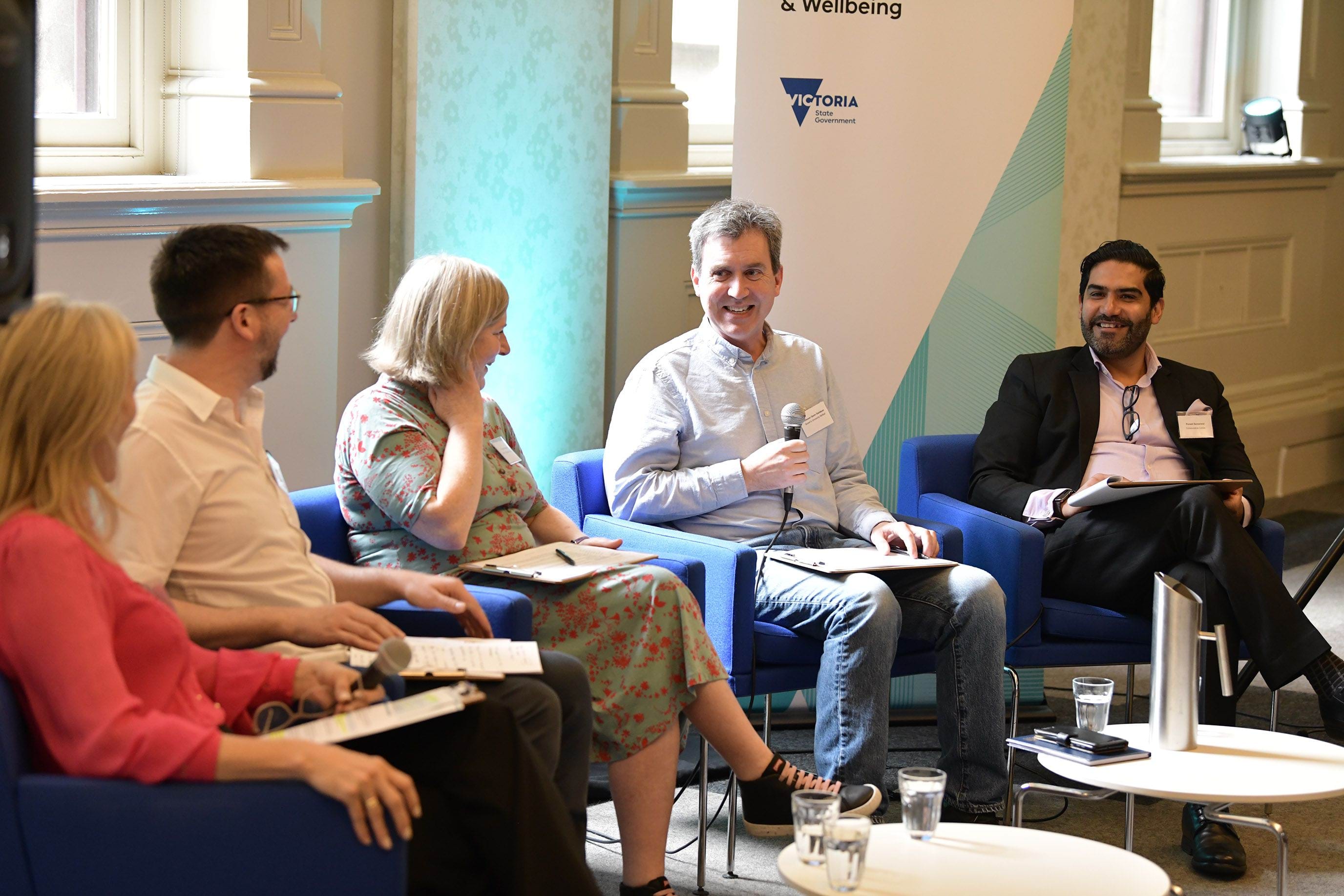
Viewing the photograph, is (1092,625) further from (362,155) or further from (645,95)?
(362,155)

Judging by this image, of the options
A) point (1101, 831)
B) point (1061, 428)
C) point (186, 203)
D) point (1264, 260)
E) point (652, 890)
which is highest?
point (186, 203)

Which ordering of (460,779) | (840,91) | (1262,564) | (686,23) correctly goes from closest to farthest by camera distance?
1. (460,779)
2. (1262,564)
3. (840,91)
4. (686,23)

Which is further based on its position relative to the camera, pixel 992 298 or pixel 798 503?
pixel 992 298

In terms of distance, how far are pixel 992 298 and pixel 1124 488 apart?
86cm

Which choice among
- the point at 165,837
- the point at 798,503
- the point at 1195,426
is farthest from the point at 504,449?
the point at 1195,426

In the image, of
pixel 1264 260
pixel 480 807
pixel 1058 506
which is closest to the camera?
pixel 480 807

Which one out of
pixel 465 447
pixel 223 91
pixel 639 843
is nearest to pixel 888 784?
pixel 639 843

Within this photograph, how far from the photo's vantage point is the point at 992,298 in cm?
416

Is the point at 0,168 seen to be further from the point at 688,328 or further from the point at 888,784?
the point at 688,328

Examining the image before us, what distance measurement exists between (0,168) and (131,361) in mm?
504

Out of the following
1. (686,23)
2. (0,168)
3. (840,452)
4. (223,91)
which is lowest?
(840,452)

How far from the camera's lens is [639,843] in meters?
2.77

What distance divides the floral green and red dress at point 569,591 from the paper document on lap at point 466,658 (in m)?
0.38

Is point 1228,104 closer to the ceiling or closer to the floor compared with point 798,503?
closer to the ceiling
